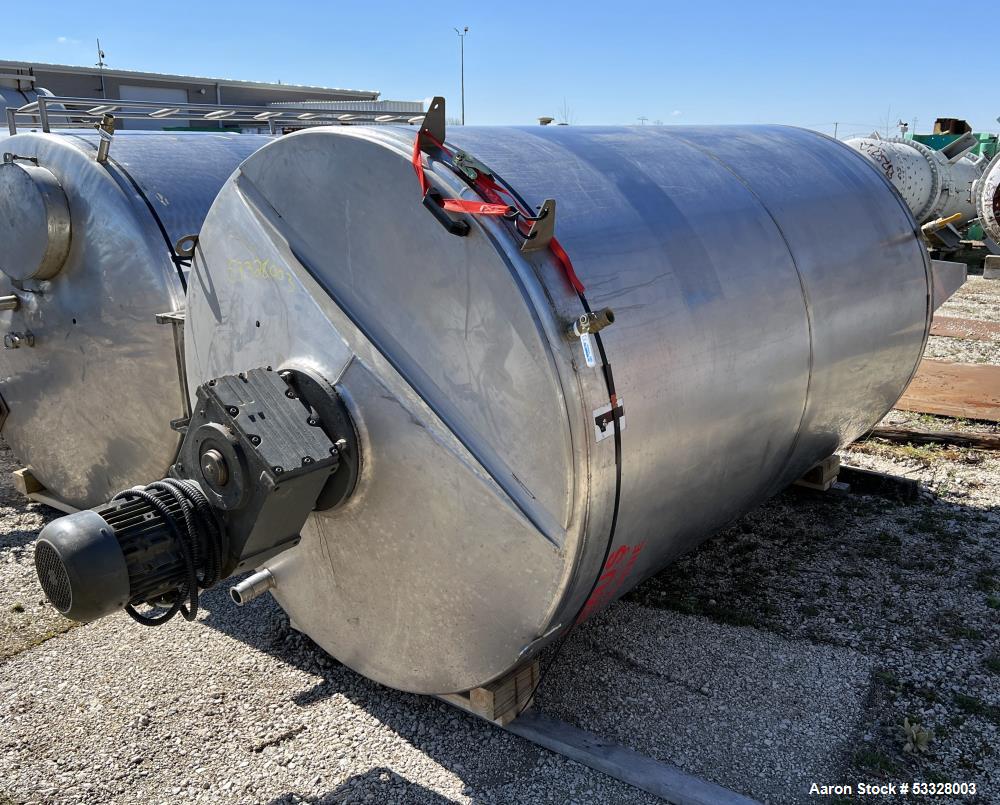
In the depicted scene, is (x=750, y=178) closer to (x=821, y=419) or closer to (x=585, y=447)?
(x=821, y=419)

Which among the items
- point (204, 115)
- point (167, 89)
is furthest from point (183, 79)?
point (204, 115)

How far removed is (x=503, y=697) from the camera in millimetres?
2705

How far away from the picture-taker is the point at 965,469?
4824mm

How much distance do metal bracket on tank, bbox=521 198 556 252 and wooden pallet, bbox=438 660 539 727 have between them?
48.7 inches

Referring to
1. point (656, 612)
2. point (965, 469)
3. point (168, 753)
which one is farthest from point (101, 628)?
point (965, 469)

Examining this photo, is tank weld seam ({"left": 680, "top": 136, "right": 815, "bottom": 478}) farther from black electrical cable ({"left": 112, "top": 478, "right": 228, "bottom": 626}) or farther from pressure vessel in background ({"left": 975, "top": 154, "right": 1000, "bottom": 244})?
pressure vessel in background ({"left": 975, "top": 154, "right": 1000, "bottom": 244})

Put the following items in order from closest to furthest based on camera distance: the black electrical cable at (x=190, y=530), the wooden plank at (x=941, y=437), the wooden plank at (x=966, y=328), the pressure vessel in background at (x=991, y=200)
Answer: the black electrical cable at (x=190, y=530), the wooden plank at (x=941, y=437), the wooden plank at (x=966, y=328), the pressure vessel in background at (x=991, y=200)

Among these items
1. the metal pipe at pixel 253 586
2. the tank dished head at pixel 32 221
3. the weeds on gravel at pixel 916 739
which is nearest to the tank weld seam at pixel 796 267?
the weeds on gravel at pixel 916 739

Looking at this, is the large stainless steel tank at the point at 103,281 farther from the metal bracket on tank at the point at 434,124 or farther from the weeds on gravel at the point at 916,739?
the weeds on gravel at the point at 916,739

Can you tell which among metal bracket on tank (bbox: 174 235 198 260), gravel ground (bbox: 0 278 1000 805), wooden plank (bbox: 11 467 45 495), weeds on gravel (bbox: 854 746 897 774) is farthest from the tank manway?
wooden plank (bbox: 11 467 45 495)

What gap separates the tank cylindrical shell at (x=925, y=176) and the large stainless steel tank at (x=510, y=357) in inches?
452

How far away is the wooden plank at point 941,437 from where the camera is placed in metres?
5.10

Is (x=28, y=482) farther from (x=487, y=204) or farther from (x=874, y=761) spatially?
(x=874, y=761)

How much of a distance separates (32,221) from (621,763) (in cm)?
305
